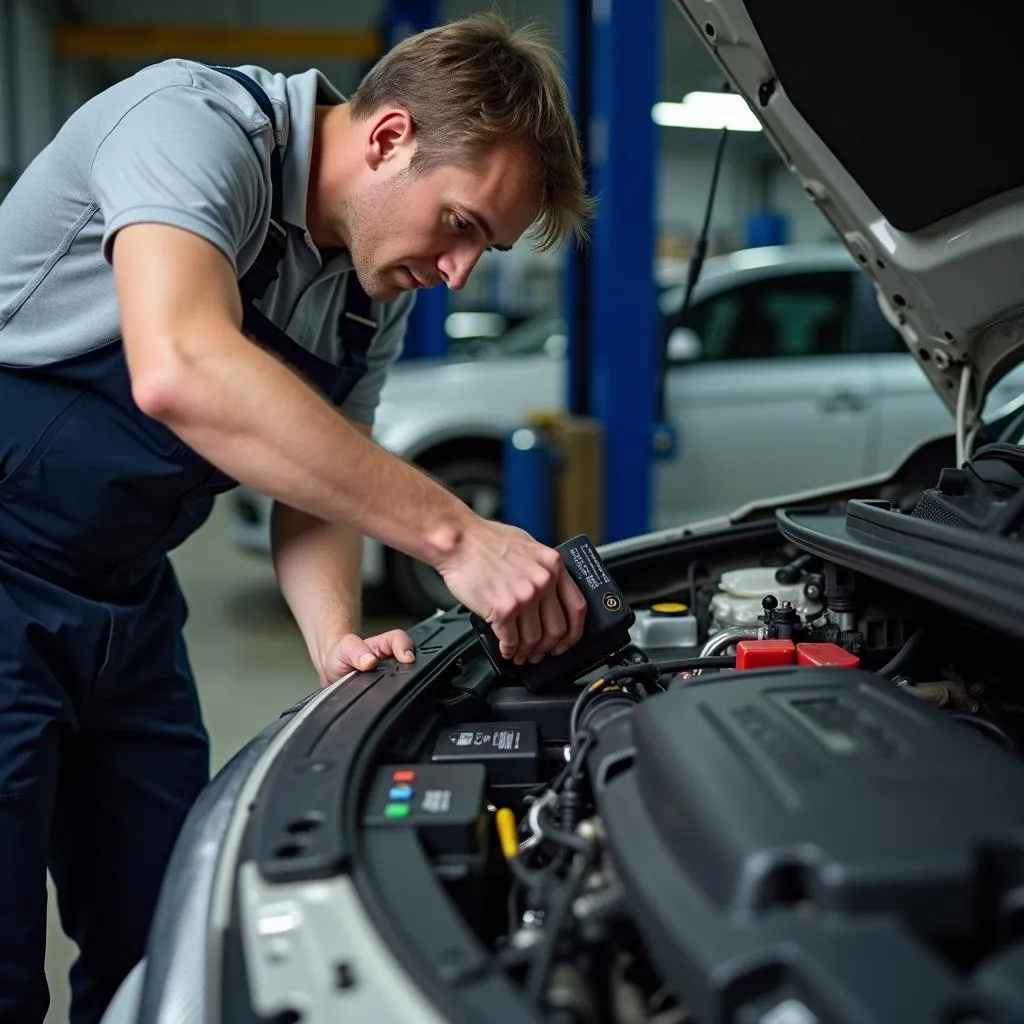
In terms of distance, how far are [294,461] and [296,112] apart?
55 cm

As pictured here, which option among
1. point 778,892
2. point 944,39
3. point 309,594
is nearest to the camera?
point 778,892

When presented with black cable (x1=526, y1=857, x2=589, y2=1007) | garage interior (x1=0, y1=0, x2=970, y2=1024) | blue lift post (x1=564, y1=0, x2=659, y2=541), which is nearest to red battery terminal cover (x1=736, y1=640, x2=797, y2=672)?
black cable (x1=526, y1=857, x2=589, y2=1007)

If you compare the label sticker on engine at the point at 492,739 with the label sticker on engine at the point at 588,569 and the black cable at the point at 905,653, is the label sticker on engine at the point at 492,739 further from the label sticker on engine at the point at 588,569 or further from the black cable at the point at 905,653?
the black cable at the point at 905,653

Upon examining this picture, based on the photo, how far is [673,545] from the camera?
171 cm

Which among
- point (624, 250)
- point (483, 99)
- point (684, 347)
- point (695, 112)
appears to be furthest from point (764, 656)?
point (695, 112)

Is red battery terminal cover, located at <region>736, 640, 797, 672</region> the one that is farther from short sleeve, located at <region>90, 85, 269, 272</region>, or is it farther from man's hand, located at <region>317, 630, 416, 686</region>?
short sleeve, located at <region>90, 85, 269, 272</region>

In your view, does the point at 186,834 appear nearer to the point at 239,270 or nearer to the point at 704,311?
the point at 239,270

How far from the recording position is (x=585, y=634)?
1236 millimetres

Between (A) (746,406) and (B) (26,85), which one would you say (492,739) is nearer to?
Result: (A) (746,406)

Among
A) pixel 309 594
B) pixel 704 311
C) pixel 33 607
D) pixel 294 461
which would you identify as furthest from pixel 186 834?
pixel 704 311

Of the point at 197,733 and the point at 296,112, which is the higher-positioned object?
the point at 296,112

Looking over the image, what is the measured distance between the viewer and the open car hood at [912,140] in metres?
1.29

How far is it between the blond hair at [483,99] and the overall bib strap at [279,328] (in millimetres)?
140

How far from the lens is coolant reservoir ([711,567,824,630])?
1502 millimetres
